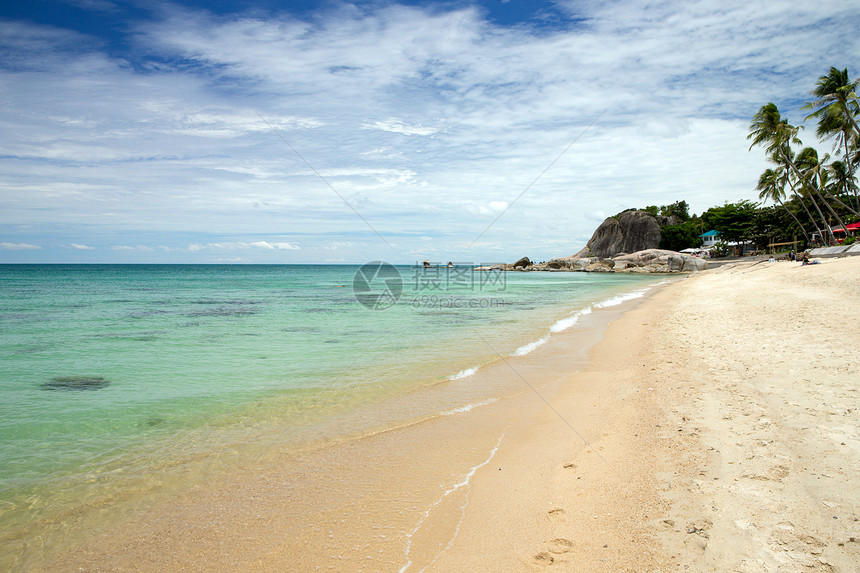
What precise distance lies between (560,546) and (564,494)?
861mm

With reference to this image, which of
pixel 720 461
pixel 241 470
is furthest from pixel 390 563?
pixel 720 461

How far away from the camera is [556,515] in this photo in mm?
3859

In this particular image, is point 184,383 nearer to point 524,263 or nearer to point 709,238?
point 524,263

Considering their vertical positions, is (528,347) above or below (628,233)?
below

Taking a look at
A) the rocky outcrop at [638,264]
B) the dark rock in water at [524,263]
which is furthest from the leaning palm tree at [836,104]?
the dark rock in water at [524,263]

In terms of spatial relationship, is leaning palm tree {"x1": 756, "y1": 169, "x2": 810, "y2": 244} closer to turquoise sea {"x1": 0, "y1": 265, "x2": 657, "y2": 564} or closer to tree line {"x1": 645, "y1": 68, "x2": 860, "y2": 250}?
tree line {"x1": 645, "y1": 68, "x2": 860, "y2": 250}

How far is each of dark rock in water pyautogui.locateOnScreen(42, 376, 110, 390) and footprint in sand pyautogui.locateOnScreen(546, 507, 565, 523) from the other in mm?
9076

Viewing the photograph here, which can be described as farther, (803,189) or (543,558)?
(803,189)

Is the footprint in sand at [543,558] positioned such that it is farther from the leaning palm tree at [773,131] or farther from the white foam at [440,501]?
the leaning palm tree at [773,131]

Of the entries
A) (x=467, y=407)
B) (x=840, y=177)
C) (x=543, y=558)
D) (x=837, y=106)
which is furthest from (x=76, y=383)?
(x=840, y=177)

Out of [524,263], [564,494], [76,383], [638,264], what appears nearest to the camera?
[564,494]

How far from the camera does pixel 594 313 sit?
2020cm

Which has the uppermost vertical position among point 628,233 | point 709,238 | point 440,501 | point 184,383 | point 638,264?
point 628,233

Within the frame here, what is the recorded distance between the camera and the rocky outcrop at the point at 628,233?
82.8m
